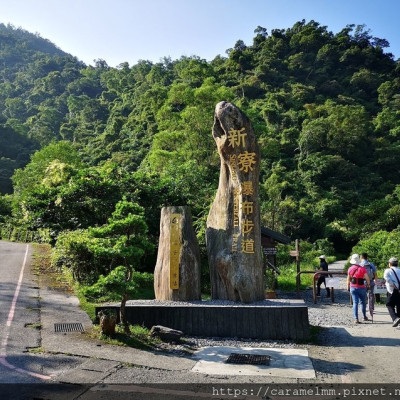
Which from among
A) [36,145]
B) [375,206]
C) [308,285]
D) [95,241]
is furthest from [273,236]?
[36,145]

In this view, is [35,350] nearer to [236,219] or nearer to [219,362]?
[219,362]

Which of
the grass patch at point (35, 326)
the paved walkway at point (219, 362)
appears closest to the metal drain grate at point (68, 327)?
the paved walkway at point (219, 362)

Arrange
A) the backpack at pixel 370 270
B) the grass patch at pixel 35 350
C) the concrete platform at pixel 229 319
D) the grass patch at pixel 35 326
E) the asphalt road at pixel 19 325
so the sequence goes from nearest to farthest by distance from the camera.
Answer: the asphalt road at pixel 19 325, the grass patch at pixel 35 350, the grass patch at pixel 35 326, the concrete platform at pixel 229 319, the backpack at pixel 370 270

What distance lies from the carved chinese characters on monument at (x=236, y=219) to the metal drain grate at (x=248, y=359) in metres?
2.24

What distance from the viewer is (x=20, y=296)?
9.50m

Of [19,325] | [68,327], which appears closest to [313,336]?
[68,327]

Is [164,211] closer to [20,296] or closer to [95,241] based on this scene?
[95,241]

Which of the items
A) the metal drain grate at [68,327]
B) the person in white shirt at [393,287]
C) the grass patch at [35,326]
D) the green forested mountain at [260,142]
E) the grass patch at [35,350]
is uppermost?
the green forested mountain at [260,142]

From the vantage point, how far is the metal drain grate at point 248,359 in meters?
6.02

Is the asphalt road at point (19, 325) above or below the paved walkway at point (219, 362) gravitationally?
above

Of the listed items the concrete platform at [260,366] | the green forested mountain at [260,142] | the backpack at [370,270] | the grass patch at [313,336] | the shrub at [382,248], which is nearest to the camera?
the concrete platform at [260,366]

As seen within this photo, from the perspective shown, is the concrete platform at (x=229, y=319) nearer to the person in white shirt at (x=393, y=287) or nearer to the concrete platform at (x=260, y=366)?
the concrete platform at (x=260, y=366)

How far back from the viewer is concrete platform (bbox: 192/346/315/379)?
5527mm

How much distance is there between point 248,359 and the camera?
20.2ft
